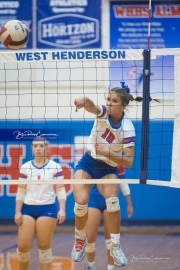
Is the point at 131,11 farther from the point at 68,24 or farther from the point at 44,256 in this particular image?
the point at 44,256

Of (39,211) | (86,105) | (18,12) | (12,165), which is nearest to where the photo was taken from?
(86,105)

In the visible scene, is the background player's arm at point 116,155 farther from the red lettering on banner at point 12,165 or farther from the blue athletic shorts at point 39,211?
the red lettering on banner at point 12,165

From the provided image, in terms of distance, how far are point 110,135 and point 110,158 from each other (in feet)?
1.03

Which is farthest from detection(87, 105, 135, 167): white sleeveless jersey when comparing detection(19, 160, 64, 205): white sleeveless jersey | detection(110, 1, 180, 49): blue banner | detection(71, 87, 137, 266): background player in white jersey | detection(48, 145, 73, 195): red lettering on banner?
detection(110, 1, 180, 49): blue banner

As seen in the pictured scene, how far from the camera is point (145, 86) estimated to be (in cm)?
644

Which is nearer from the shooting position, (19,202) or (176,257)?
(19,202)

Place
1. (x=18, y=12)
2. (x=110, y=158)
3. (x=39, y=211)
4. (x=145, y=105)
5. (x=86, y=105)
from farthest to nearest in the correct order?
(x=18, y=12), (x=39, y=211), (x=145, y=105), (x=110, y=158), (x=86, y=105)

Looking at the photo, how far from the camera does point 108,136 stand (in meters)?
6.55

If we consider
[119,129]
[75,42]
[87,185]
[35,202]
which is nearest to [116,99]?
[119,129]

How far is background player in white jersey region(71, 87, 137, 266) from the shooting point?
645 cm

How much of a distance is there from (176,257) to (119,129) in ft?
9.95

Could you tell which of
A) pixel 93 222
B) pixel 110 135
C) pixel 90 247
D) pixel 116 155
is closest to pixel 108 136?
A: pixel 110 135

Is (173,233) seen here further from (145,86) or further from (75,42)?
(145,86)

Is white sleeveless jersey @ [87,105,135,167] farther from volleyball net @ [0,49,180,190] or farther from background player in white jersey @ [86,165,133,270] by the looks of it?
volleyball net @ [0,49,180,190]
